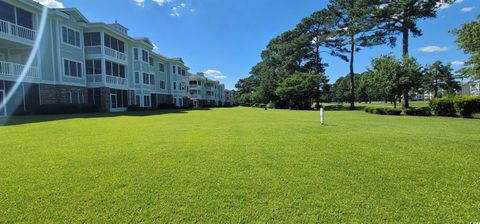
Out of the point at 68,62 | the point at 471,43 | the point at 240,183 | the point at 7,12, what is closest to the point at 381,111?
the point at 471,43

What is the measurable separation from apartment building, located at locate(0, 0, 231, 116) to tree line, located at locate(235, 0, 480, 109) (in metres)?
21.8

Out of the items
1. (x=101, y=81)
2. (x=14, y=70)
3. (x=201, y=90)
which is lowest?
(x=101, y=81)

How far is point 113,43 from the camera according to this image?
83.1ft

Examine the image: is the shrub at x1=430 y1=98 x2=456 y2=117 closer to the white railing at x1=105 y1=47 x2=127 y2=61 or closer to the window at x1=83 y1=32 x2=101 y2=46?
the white railing at x1=105 y1=47 x2=127 y2=61

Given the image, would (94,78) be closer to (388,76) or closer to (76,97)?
(76,97)

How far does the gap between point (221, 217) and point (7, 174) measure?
3974mm

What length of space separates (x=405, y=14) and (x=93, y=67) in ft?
100

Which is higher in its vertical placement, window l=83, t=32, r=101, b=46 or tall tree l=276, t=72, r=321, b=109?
window l=83, t=32, r=101, b=46

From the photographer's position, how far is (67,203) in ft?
10.00

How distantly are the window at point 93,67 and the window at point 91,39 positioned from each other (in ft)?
5.68

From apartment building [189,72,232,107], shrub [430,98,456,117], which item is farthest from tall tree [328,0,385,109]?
apartment building [189,72,232,107]

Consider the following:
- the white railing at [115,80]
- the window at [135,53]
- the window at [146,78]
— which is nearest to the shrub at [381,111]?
the white railing at [115,80]

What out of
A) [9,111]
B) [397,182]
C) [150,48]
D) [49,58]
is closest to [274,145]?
[397,182]

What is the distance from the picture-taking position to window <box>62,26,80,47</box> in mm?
20188
